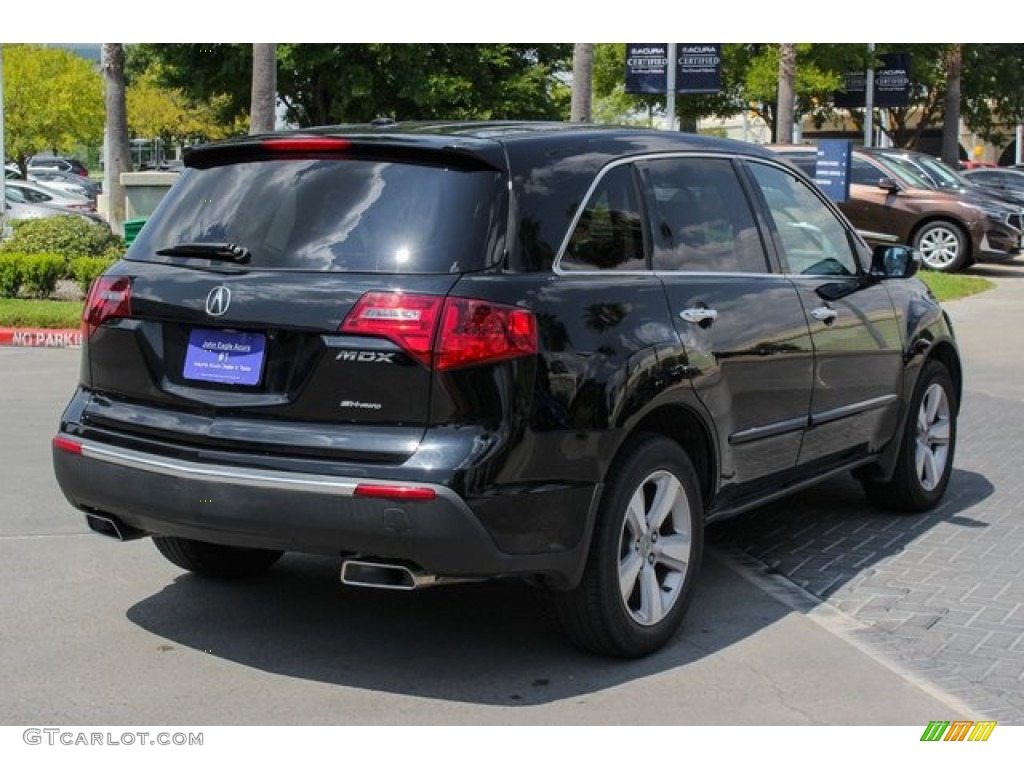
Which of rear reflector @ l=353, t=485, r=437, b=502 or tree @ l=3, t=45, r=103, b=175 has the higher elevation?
tree @ l=3, t=45, r=103, b=175

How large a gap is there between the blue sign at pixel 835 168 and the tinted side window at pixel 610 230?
603 inches

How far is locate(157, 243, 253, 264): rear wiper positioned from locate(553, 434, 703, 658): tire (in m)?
1.43

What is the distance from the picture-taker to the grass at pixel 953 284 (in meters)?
19.2

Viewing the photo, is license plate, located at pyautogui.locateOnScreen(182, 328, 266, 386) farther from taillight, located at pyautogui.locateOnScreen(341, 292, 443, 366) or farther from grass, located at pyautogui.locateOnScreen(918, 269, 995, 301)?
grass, located at pyautogui.locateOnScreen(918, 269, 995, 301)

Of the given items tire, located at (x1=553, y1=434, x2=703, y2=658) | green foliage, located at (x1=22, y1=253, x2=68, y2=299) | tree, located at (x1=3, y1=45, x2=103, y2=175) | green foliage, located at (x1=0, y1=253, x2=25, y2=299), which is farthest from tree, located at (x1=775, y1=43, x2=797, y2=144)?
tree, located at (x1=3, y1=45, x2=103, y2=175)

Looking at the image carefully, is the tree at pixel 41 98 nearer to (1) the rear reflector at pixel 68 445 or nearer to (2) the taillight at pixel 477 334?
(1) the rear reflector at pixel 68 445

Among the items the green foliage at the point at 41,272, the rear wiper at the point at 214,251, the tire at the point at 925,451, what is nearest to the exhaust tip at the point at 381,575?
the rear wiper at the point at 214,251

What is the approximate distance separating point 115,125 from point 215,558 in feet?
69.0

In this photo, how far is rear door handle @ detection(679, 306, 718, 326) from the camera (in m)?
5.21

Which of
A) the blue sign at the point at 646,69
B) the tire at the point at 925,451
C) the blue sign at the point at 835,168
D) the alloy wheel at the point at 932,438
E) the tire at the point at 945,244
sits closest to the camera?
the tire at the point at 925,451

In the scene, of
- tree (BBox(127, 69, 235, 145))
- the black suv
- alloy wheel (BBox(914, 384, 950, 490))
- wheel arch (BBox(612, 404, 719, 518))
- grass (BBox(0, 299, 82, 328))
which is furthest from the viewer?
tree (BBox(127, 69, 235, 145))

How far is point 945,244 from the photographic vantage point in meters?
22.4

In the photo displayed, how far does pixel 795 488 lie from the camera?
6.14 m

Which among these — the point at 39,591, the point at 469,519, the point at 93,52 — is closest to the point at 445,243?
the point at 469,519
